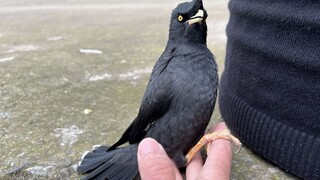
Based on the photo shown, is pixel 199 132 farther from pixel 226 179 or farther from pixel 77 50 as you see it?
pixel 77 50

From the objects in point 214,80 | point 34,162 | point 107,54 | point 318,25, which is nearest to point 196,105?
point 214,80

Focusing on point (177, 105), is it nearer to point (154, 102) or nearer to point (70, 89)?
point (154, 102)

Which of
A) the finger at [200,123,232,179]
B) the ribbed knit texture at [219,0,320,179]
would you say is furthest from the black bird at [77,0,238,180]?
the ribbed knit texture at [219,0,320,179]

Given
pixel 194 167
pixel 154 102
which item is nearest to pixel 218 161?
pixel 194 167

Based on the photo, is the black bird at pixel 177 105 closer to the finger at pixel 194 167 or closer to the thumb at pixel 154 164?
the finger at pixel 194 167

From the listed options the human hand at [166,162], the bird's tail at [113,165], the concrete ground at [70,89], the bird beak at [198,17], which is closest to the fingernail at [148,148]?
the human hand at [166,162]

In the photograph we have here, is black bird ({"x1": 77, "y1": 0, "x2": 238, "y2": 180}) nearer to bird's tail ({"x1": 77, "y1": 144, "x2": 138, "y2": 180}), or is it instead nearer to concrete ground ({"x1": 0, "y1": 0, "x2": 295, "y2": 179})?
bird's tail ({"x1": 77, "y1": 144, "x2": 138, "y2": 180})
